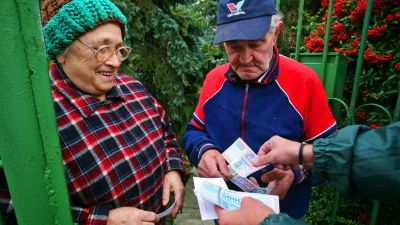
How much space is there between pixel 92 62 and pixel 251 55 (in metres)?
0.93

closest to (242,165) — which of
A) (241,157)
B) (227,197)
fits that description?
(241,157)

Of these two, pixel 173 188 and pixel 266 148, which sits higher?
pixel 266 148

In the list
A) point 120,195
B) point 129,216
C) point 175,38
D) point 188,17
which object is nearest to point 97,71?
point 120,195

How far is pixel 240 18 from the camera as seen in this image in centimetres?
166

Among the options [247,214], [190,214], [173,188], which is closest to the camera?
[247,214]

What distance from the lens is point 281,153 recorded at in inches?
53.8

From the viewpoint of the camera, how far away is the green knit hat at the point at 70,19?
1.50 meters

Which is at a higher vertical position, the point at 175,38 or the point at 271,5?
the point at 271,5

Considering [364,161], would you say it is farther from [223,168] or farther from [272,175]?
[223,168]

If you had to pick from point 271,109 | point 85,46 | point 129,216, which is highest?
point 85,46

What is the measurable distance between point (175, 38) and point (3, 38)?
161 inches

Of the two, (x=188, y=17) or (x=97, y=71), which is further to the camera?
(x=188, y=17)

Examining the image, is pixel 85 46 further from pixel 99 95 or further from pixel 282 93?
pixel 282 93

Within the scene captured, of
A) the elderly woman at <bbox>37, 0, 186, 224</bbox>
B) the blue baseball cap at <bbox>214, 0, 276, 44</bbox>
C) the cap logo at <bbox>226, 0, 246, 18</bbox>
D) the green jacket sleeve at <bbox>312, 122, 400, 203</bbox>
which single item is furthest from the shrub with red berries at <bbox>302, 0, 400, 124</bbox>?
the elderly woman at <bbox>37, 0, 186, 224</bbox>
